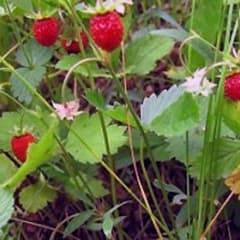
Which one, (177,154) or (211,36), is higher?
(211,36)

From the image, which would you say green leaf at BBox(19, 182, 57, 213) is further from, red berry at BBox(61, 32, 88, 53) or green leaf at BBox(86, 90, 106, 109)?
green leaf at BBox(86, 90, 106, 109)

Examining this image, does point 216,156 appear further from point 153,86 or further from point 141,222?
point 153,86

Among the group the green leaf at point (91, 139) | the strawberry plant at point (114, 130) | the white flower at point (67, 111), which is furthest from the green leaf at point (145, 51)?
the white flower at point (67, 111)

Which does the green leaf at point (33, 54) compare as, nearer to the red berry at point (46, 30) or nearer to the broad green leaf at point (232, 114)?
the red berry at point (46, 30)

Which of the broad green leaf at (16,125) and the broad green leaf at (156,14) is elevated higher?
the broad green leaf at (16,125)

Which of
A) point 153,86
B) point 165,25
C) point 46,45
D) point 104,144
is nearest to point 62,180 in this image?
point 104,144

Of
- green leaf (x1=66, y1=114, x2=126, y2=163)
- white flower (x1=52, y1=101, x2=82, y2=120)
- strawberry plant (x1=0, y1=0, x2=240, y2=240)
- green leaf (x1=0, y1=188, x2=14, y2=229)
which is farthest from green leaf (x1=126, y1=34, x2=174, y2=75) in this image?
green leaf (x1=0, y1=188, x2=14, y2=229)

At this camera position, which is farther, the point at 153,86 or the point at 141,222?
the point at 153,86
